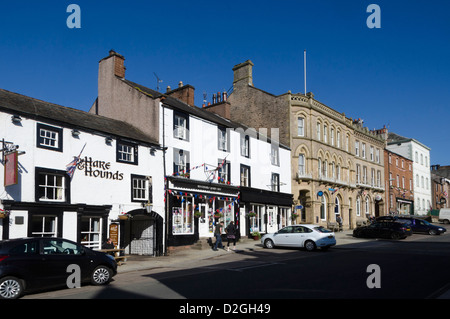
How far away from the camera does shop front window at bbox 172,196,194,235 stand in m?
23.0

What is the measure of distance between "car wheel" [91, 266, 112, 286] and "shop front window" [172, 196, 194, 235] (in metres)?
10.4

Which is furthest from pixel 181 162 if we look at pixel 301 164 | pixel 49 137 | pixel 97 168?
pixel 301 164

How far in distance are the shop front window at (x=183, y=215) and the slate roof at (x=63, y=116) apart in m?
3.79

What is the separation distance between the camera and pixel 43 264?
35.6 ft

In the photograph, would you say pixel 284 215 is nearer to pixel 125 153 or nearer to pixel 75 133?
pixel 125 153

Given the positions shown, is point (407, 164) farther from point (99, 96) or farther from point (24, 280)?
point (24, 280)

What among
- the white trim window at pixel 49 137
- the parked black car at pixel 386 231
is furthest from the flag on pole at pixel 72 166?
the parked black car at pixel 386 231

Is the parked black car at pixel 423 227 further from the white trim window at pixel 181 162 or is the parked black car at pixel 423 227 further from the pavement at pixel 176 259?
the white trim window at pixel 181 162

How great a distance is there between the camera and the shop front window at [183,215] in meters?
23.0

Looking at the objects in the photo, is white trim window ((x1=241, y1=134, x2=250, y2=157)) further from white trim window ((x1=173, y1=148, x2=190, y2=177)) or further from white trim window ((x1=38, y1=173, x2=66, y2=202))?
white trim window ((x1=38, y1=173, x2=66, y2=202))

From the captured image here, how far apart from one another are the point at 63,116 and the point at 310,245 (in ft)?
47.3

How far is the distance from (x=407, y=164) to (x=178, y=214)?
45857mm

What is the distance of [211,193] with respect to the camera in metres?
25.7

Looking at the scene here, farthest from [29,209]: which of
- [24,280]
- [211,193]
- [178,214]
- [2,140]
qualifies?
[211,193]
